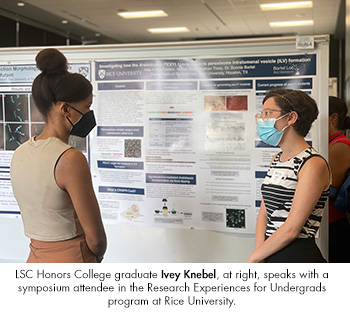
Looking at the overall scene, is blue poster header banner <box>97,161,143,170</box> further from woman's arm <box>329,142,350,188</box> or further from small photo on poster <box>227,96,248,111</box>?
woman's arm <box>329,142,350,188</box>

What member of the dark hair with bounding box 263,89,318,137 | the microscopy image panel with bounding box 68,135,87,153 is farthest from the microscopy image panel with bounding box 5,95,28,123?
the dark hair with bounding box 263,89,318,137

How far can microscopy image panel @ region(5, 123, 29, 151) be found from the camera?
2652mm

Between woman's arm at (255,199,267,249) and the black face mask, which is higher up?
the black face mask

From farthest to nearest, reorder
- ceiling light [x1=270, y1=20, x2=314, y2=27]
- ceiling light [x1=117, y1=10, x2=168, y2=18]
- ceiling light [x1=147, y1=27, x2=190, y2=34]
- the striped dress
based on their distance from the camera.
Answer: ceiling light [x1=147, y1=27, x2=190, y2=34]
ceiling light [x1=270, y1=20, x2=314, y2=27]
ceiling light [x1=117, y1=10, x2=168, y2=18]
the striped dress

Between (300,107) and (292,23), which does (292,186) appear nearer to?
(300,107)

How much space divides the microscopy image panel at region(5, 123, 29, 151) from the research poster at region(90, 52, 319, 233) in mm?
456

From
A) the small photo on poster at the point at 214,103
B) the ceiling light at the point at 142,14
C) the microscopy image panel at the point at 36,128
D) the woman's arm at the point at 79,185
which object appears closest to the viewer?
the woman's arm at the point at 79,185

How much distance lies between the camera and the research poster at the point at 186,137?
2.35 m

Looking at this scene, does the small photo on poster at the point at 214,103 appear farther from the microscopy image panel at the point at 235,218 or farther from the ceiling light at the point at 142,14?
the ceiling light at the point at 142,14

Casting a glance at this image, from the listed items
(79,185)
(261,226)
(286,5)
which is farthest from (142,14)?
(79,185)

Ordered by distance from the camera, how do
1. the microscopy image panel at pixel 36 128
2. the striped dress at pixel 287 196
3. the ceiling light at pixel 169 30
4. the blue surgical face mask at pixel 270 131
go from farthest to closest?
the ceiling light at pixel 169 30 → the microscopy image panel at pixel 36 128 → the blue surgical face mask at pixel 270 131 → the striped dress at pixel 287 196

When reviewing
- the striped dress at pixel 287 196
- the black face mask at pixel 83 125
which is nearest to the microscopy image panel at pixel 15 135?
the black face mask at pixel 83 125

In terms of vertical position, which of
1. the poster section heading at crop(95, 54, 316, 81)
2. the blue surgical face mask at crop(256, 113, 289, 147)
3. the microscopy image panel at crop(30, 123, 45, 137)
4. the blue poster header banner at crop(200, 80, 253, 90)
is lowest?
the blue surgical face mask at crop(256, 113, 289, 147)

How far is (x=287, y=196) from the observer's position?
5.43 ft
